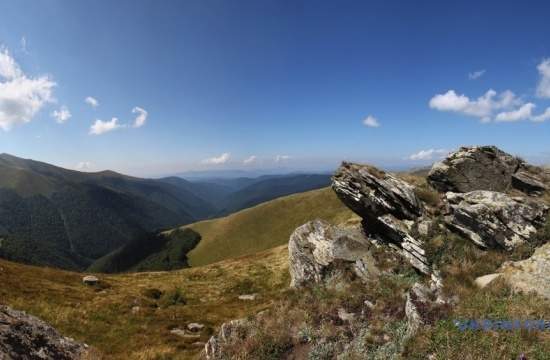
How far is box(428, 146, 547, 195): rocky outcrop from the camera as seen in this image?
23.0m

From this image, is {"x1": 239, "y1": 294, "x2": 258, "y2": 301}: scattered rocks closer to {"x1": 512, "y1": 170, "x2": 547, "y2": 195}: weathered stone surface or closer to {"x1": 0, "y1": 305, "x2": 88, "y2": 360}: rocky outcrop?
{"x1": 0, "y1": 305, "x2": 88, "y2": 360}: rocky outcrop

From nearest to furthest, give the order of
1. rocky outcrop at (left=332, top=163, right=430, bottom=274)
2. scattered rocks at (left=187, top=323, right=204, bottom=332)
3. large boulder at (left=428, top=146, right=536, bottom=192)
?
rocky outcrop at (left=332, top=163, right=430, bottom=274) < large boulder at (left=428, top=146, right=536, bottom=192) < scattered rocks at (left=187, top=323, right=204, bottom=332)

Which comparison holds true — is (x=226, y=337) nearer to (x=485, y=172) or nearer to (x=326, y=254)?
(x=326, y=254)

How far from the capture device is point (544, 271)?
43.3ft

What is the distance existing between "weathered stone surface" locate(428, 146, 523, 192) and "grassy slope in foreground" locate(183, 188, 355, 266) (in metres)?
82.1

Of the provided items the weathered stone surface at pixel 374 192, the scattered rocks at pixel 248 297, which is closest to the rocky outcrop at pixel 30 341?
the weathered stone surface at pixel 374 192

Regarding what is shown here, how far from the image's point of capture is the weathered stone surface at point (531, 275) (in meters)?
12.4

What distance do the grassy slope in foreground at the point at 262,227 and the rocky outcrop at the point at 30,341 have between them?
98340mm

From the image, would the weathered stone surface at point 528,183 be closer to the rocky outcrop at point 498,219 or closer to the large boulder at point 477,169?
the large boulder at point 477,169

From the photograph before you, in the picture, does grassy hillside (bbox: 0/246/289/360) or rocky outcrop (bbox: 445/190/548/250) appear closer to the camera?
rocky outcrop (bbox: 445/190/548/250)

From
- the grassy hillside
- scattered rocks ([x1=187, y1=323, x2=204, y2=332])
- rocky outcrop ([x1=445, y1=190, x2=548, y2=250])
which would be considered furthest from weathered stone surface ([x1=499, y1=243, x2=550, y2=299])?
scattered rocks ([x1=187, y1=323, x2=204, y2=332])

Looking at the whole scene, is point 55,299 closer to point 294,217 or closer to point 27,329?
point 27,329

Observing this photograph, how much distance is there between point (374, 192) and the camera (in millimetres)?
25328

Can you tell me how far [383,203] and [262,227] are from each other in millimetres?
108143
